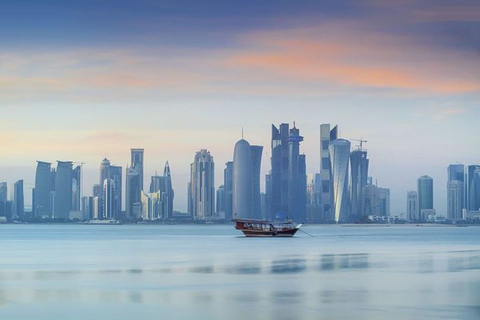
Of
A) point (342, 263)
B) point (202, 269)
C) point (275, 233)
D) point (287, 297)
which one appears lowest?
point (275, 233)

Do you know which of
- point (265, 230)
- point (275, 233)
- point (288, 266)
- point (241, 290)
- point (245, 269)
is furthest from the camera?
point (265, 230)

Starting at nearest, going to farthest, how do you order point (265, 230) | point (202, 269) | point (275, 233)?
1. point (202, 269)
2. point (275, 233)
3. point (265, 230)

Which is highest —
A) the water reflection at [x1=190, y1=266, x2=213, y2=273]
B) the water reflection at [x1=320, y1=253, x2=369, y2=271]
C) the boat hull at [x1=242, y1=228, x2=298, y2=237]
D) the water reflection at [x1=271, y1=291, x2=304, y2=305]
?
the water reflection at [x1=271, y1=291, x2=304, y2=305]

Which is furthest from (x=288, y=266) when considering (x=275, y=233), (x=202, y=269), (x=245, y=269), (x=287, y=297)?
(x=275, y=233)

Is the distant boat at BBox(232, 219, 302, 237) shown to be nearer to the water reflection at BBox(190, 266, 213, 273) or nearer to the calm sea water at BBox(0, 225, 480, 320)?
the calm sea water at BBox(0, 225, 480, 320)

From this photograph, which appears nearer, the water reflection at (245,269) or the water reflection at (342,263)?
the water reflection at (245,269)

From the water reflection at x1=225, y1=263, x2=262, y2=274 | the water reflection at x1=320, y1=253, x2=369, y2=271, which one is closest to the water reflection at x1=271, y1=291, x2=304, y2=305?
the water reflection at x1=225, y1=263, x2=262, y2=274

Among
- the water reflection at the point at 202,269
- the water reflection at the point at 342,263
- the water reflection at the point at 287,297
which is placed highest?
the water reflection at the point at 287,297

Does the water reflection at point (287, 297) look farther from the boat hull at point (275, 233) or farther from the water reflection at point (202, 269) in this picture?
the boat hull at point (275, 233)

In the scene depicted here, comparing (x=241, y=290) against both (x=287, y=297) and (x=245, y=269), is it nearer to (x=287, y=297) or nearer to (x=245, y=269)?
(x=287, y=297)

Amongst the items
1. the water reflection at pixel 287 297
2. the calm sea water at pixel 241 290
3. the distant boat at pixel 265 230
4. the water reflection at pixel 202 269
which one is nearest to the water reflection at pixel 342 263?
the calm sea water at pixel 241 290

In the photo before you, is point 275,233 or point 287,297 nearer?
point 287,297

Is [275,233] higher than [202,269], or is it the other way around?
[202,269]

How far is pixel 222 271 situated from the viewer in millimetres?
68875
